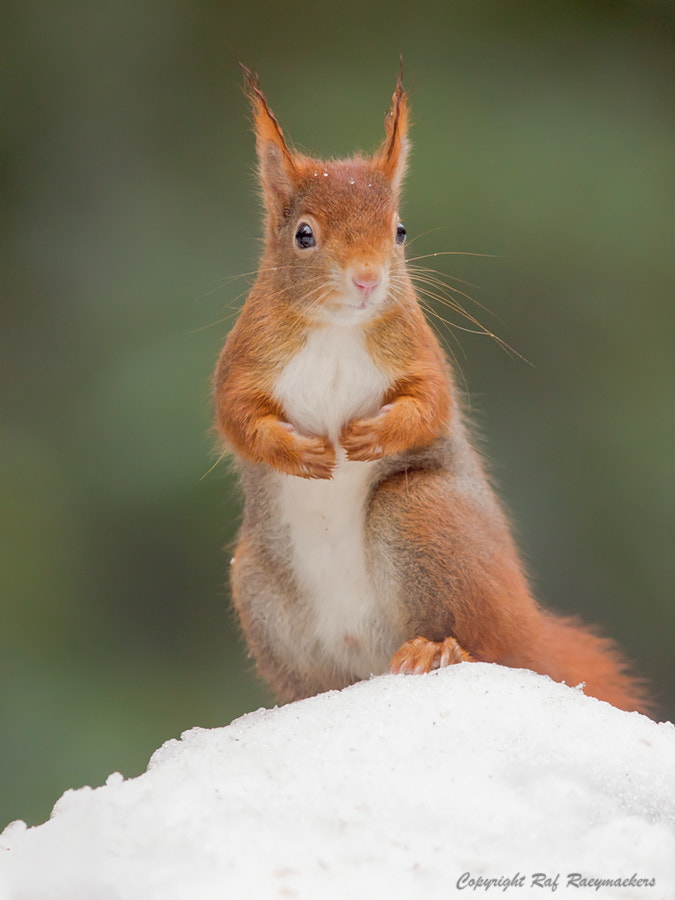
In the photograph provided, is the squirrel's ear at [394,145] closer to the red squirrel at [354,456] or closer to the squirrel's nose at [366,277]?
the red squirrel at [354,456]

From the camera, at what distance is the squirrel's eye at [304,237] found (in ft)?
3.45

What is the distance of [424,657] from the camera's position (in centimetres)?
108

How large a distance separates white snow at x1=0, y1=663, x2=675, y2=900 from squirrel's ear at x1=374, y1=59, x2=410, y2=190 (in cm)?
53

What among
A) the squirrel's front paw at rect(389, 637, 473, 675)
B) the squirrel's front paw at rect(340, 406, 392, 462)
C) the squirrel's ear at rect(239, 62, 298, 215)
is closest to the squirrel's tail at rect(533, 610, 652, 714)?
the squirrel's front paw at rect(389, 637, 473, 675)

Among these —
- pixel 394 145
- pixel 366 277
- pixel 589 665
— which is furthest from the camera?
pixel 589 665

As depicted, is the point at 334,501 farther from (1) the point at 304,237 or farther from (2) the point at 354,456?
(1) the point at 304,237

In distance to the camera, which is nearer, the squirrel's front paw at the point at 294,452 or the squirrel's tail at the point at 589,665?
the squirrel's front paw at the point at 294,452

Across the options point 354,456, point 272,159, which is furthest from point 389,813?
point 272,159

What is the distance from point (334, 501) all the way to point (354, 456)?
0.12 meters

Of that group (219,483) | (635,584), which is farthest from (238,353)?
(635,584)

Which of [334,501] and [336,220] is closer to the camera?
[336,220]

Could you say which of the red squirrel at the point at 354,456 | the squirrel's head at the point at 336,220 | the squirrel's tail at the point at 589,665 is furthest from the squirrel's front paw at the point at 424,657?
the squirrel's head at the point at 336,220

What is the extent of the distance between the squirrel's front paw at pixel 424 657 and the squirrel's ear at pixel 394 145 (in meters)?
0.49

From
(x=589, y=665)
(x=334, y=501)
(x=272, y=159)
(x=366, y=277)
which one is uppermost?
(x=272, y=159)
